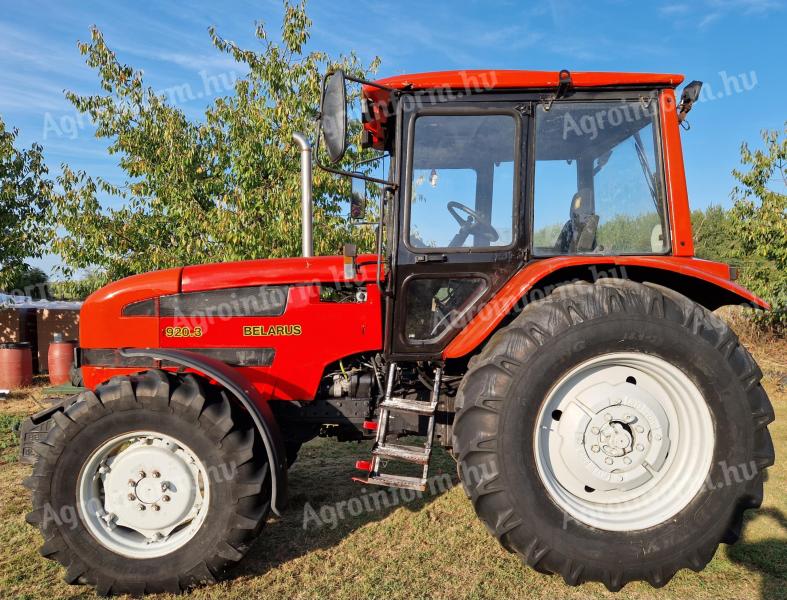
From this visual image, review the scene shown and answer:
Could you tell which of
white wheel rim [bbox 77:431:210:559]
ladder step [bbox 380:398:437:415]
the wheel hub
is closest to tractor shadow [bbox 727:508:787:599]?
the wheel hub

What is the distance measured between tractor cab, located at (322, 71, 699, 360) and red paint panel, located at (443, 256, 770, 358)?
83 millimetres

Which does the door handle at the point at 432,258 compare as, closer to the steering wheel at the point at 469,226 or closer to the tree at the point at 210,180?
the steering wheel at the point at 469,226

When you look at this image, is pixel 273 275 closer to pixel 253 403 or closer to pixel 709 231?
pixel 253 403

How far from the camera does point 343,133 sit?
2.48 m

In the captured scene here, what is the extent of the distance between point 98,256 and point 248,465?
6.25m

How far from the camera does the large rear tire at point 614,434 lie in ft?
8.21

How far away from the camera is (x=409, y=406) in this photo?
281 centimetres

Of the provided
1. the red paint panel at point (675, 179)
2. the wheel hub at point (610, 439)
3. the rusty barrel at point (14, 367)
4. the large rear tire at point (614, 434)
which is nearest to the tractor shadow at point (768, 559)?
the large rear tire at point (614, 434)

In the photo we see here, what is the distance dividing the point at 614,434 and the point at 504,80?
1820 mm

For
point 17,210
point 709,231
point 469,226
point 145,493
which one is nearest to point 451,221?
point 469,226

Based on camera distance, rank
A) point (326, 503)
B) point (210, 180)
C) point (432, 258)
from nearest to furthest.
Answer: point (432, 258), point (326, 503), point (210, 180)

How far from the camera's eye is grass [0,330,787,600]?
2.59 m

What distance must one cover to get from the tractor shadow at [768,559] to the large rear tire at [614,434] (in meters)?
0.30

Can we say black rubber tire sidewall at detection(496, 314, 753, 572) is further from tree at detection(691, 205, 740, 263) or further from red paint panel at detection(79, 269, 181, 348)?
tree at detection(691, 205, 740, 263)
